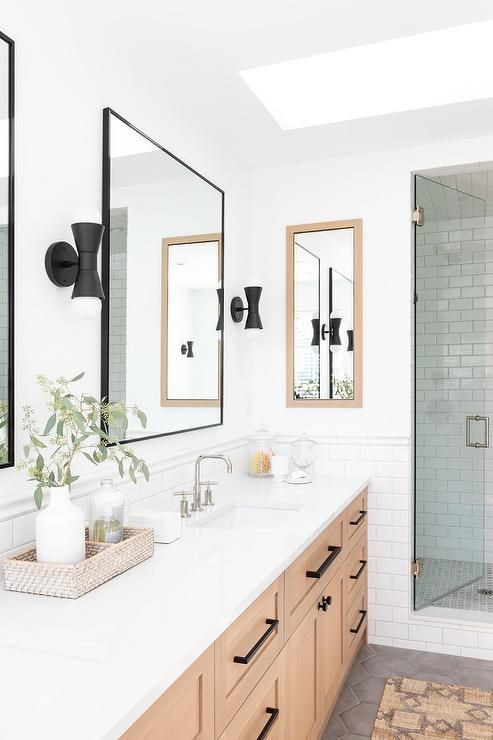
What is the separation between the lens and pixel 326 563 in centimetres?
229

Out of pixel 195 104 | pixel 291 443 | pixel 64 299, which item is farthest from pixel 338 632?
pixel 195 104

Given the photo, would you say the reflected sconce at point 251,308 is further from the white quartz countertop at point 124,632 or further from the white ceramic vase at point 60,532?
the white ceramic vase at point 60,532

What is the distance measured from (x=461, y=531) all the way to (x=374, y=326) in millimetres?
1481

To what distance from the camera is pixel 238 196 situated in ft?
10.8

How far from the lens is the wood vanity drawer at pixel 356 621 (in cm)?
272

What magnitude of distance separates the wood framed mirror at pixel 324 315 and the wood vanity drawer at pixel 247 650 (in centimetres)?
167

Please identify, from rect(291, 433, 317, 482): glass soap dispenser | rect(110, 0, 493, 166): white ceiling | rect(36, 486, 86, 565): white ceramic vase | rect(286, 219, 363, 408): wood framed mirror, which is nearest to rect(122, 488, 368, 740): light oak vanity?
rect(291, 433, 317, 482): glass soap dispenser

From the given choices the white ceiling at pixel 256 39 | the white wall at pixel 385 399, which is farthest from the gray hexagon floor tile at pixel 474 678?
the white ceiling at pixel 256 39

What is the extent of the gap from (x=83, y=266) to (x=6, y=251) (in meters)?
0.24

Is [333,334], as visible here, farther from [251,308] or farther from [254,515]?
[254,515]

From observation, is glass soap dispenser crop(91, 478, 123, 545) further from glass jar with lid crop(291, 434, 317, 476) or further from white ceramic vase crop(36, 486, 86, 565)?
glass jar with lid crop(291, 434, 317, 476)

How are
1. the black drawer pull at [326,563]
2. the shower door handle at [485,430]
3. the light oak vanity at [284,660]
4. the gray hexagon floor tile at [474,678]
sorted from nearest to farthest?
1. the light oak vanity at [284,660]
2. the black drawer pull at [326,563]
3. the gray hexagon floor tile at [474,678]
4. the shower door handle at [485,430]

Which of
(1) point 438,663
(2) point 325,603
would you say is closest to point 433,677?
(1) point 438,663

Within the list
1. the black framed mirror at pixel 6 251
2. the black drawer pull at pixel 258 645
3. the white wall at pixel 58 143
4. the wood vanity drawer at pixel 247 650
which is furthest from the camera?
the white wall at pixel 58 143
